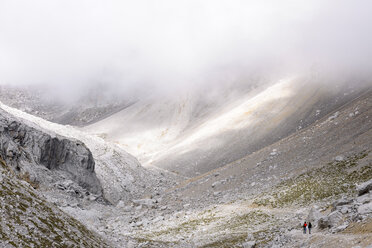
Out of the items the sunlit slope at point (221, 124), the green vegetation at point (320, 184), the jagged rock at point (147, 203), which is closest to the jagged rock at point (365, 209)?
the green vegetation at point (320, 184)

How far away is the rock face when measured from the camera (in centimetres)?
3966

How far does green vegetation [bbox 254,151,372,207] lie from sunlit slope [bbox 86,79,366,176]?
50534 mm

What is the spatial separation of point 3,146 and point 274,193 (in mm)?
34745

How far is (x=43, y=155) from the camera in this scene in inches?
1833

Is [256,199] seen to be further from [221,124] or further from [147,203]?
[221,124]

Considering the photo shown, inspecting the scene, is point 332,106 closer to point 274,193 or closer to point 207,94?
point 274,193

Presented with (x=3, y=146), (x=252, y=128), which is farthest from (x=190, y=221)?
(x=252, y=128)

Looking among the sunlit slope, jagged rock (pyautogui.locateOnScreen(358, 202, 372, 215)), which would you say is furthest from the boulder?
the sunlit slope

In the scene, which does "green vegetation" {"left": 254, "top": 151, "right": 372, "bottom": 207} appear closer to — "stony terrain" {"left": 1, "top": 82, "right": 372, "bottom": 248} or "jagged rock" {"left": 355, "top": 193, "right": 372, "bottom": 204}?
"stony terrain" {"left": 1, "top": 82, "right": 372, "bottom": 248}

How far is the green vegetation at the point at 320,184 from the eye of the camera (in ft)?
112

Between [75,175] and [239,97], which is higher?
[239,97]

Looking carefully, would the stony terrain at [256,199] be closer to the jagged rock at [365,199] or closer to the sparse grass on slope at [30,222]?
the jagged rock at [365,199]

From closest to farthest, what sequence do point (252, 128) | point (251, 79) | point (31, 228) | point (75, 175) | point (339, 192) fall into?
1. point (31, 228)
2. point (339, 192)
3. point (75, 175)
4. point (252, 128)
5. point (251, 79)

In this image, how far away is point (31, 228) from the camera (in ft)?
40.1
